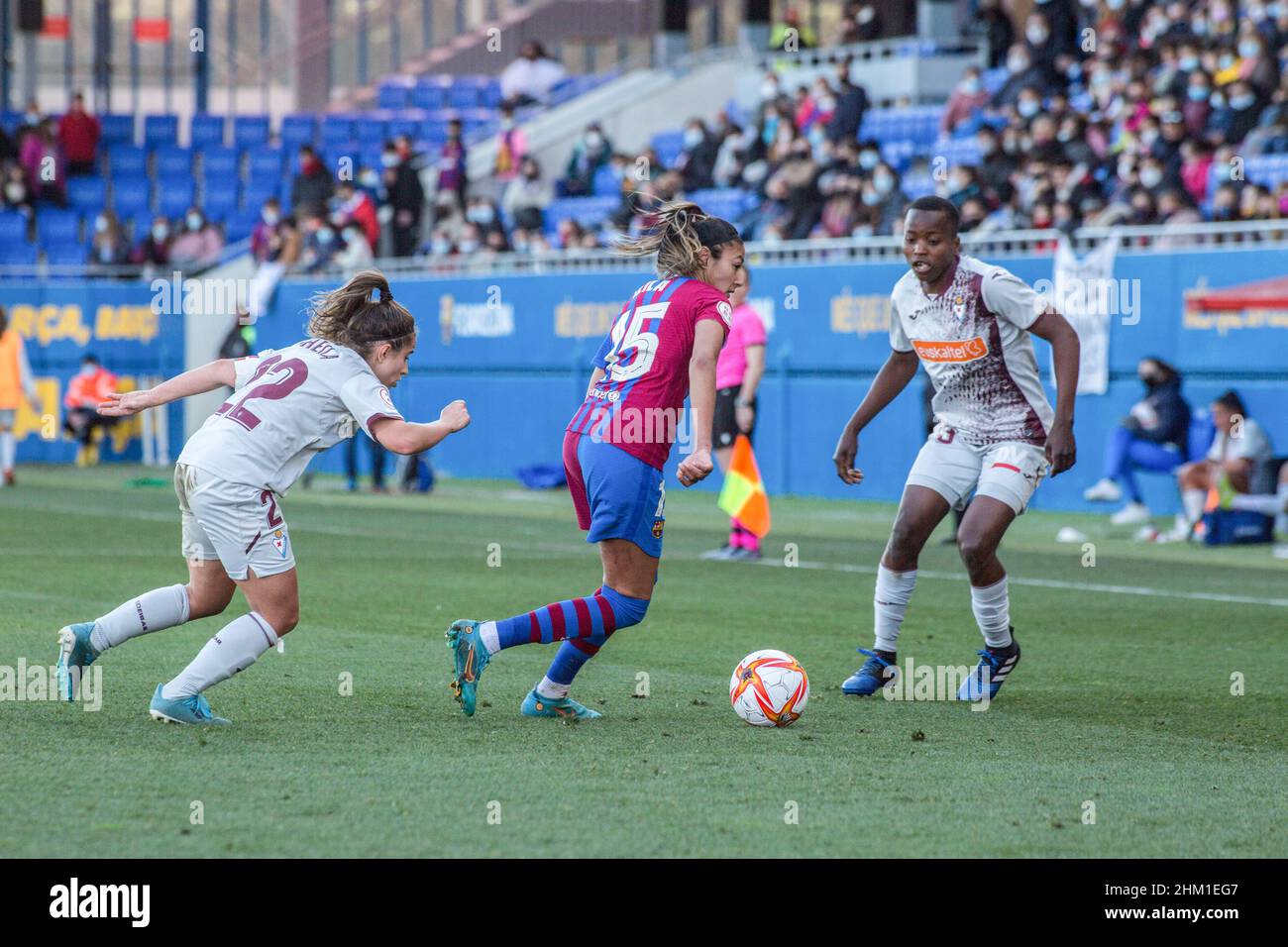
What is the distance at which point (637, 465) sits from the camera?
7117 millimetres

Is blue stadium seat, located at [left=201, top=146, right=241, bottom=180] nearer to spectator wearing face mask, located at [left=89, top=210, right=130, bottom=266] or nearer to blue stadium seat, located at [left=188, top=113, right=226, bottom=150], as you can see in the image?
blue stadium seat, located at [left=188, top=113, right=226, bottom=150]

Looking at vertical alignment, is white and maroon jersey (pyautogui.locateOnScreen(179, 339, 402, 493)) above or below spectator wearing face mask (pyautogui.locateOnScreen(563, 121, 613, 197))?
below

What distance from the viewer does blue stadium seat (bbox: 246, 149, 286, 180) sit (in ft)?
105

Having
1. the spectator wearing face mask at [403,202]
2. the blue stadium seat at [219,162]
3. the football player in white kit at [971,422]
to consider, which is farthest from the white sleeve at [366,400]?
the blue stadium seat at [219,162]

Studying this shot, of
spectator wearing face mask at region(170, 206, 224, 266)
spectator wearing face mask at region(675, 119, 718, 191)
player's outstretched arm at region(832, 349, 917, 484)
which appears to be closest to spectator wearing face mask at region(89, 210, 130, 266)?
spectator wearing face mask at region(170, 206, 224, 266)

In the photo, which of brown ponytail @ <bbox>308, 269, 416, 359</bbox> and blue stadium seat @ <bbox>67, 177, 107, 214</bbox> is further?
blue stadium seat @ <bbox>67, 177, 107, 214</bbox>

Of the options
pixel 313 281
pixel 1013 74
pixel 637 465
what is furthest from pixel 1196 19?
pixel 637 465

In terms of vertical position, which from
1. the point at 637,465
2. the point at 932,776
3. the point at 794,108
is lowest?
the point at 932,776

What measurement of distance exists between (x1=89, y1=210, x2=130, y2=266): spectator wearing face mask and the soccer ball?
905 inches

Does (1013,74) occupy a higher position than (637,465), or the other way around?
(1013,74)

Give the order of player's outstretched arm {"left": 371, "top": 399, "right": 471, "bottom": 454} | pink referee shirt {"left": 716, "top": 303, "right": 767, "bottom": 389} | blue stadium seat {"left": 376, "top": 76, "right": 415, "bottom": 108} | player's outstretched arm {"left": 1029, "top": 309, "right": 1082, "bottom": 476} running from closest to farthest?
1. player's outstretched arm {"left": 371, "top": 399, "right": 471, "bottom": 454}
2. player's outstretched arm {"left": 1029, "top": 309, "right": 1082, "bottom": 476}
3. pink referee shirt {"left": 716, "top": 303, "right": 767, "bottom": 389}
4. blue stadium seat {"left": 376, "top": 76, "right": 415, "bottom": 108}

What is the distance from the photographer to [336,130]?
33062mm
